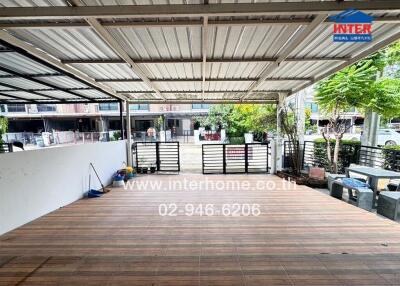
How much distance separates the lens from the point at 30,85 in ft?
16.4

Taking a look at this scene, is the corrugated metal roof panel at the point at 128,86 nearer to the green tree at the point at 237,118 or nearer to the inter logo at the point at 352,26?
the inter logo at the point at 352,26

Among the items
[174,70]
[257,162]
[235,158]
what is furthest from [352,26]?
[257,162]

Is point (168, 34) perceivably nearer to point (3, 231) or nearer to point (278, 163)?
point (3, 231)

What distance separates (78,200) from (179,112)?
45.9 feet

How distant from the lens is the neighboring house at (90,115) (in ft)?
55.0

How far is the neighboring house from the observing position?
16.8m

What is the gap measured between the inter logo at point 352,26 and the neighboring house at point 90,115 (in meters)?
15.2

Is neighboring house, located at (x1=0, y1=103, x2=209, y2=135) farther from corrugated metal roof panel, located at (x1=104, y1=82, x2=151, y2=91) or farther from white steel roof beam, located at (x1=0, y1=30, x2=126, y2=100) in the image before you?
white steel roof beam, located at (x1=0, y1=30, x2=126, y2=100)

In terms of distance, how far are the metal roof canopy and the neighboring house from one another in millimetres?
12806

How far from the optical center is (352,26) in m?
2.44

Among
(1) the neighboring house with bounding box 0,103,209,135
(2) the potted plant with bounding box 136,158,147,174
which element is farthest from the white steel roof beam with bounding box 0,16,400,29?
(1) the neighboring house with bounding box 0,103,209,135

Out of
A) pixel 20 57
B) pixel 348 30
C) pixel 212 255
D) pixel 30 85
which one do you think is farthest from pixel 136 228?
pixel 30 85

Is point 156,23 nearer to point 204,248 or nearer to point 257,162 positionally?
point 204,248

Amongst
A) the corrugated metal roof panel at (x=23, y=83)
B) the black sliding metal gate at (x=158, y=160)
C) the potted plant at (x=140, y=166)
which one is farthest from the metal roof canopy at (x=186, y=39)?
the potted plant at (x=140, y=166)
